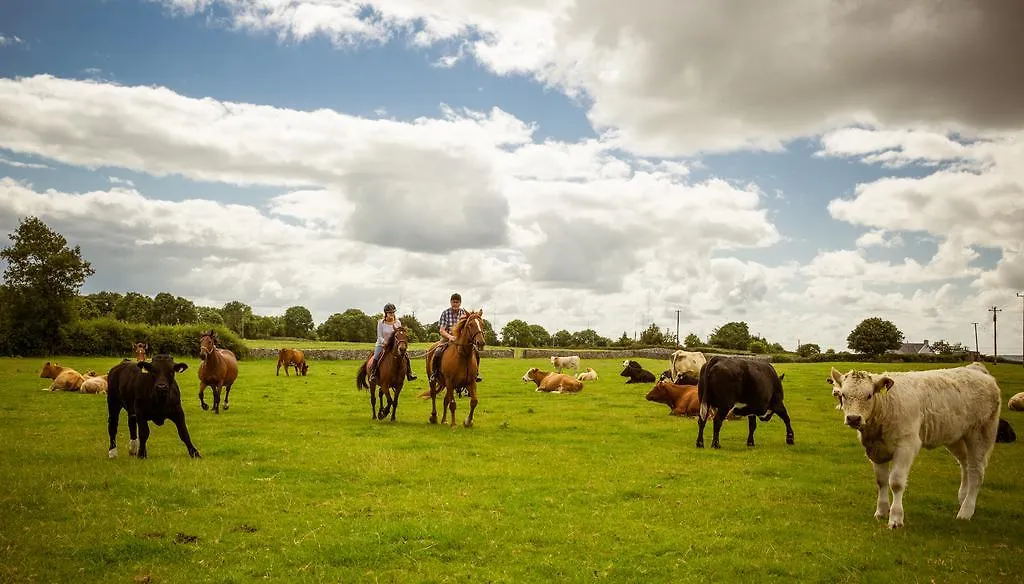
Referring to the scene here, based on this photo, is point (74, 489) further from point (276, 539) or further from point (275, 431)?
point (275, 431)

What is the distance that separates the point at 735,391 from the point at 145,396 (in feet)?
41.7

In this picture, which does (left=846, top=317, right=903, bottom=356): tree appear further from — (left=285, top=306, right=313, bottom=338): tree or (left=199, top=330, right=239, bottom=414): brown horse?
(left=199, top=330, right=239, bottom=414): brown horse

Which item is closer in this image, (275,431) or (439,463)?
(439,463)

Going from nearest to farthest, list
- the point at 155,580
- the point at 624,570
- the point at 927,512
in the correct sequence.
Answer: the point at 155,580, the point at 624,570, the point at 927,512

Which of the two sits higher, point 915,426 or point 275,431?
point 915,426

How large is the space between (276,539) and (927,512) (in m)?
9.40

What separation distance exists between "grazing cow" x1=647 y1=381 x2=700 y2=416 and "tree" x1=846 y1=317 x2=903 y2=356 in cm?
11066

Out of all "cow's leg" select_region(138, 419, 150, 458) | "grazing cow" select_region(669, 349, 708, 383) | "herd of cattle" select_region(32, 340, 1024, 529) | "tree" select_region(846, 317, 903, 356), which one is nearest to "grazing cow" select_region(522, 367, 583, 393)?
"grazing cow" select_region(669, 349, 708, 383)

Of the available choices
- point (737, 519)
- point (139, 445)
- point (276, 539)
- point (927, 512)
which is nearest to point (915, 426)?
point (927, 512)

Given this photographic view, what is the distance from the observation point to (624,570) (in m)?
7.04

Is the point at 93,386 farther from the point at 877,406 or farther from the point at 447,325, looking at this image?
the point at 877,406

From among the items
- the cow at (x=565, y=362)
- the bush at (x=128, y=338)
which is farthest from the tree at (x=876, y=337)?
the bush at (x=128, y=338)

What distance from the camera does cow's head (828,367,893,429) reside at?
8.54m

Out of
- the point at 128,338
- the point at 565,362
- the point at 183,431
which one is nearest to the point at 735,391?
the point at 183,431
